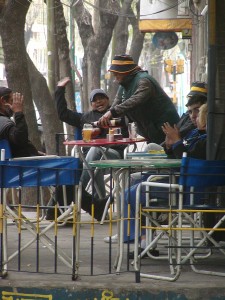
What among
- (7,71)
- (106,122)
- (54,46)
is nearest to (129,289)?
(106,122)

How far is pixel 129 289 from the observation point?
680cm

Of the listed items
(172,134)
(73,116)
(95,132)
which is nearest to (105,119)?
(95,132)

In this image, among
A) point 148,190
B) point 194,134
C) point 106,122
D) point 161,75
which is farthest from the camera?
point 161,75

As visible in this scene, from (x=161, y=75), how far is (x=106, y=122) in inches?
2670

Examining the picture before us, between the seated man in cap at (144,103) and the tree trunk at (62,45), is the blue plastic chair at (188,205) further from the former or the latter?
the tree trunk at (62,45)

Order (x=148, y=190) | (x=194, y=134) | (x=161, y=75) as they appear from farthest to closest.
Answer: (x=161, y=75)
(x=194, y=134)
(x=148, y=190)

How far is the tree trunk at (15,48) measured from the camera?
44.4ft

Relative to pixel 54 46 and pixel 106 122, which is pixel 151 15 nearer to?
pixel 54 46

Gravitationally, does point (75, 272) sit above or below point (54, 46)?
below

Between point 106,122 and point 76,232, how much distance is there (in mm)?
3477

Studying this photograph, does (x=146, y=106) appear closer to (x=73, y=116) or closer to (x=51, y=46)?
(x=73, y=116)

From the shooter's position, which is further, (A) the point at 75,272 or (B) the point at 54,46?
(B) the point at 54,46

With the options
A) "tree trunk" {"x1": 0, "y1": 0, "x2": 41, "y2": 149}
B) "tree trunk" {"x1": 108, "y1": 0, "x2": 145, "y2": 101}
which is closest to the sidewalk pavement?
"tree trunk" {"x1": 0, "y1": 0, "x2": 41, "y2": 149}

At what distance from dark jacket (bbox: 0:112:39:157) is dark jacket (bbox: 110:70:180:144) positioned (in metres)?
1.02
